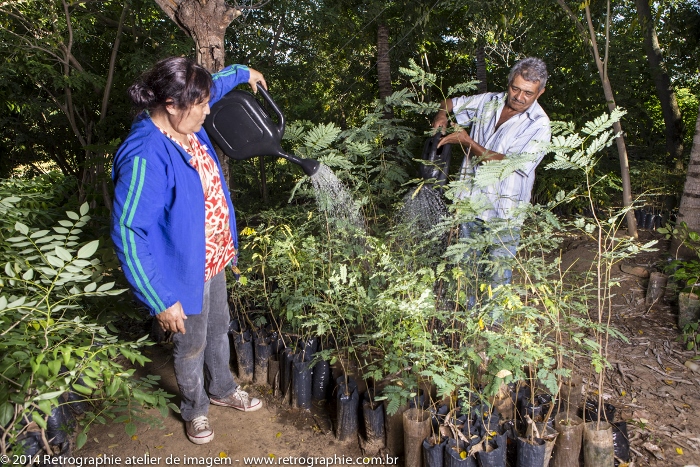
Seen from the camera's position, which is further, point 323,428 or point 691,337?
point 691,337

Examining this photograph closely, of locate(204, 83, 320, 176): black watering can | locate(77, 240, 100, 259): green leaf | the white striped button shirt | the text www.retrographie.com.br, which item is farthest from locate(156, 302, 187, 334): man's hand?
the white striped button shirt

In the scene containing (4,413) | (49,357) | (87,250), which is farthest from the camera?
(87,250)

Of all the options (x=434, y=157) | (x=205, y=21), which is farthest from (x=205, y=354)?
(x=205, y=21)

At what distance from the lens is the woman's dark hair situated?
1834 millimetres

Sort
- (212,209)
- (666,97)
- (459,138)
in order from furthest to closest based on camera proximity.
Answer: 1. (666,97)
2. (459,138)
3. (212,209)

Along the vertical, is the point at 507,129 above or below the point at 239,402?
above

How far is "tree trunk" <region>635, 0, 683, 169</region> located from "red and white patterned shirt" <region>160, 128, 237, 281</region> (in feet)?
16.5

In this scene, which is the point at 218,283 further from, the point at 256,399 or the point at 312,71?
the point at 312,71

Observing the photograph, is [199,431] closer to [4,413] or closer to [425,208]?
[4,413]

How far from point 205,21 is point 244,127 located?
2.42 ft

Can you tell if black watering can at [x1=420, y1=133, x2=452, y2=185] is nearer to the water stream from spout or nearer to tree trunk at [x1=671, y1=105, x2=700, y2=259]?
the water stream from spout

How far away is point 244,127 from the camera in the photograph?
2400 millimetres

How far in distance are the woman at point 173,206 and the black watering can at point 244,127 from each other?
0.52 ft

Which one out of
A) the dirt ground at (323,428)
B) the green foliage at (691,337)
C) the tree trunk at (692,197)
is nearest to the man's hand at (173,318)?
the dirt ground at (323,428)
